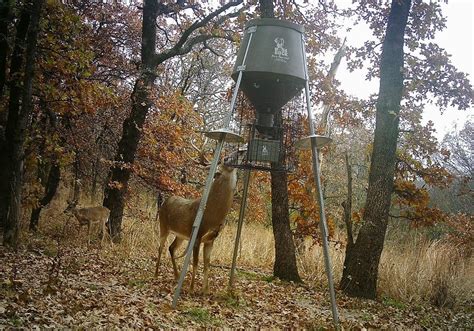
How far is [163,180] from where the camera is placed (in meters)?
13.0

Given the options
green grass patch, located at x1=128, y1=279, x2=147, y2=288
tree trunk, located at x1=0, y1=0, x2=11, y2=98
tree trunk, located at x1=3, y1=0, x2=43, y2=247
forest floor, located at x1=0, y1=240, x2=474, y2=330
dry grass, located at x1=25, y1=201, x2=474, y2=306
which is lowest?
green grass patch, located at x1=128, y1=279, x2=147, y2=288

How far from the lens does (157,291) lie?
720 centimetres

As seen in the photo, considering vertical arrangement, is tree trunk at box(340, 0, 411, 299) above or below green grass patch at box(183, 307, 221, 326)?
above

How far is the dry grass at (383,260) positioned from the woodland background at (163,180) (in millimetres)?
42

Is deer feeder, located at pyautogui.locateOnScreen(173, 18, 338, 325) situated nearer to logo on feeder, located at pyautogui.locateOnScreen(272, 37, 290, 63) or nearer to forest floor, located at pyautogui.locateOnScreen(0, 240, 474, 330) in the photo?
logo on feeder, located at pyautogui.locateOnScreen(272, 37, 290, 63)

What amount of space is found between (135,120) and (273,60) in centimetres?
635

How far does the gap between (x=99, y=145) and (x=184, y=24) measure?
168 inches

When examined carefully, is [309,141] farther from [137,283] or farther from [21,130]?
[21,130]

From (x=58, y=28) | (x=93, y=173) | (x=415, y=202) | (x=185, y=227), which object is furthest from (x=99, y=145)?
(x=415, y=202)

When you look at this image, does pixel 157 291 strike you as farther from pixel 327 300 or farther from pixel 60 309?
pixel 327 300

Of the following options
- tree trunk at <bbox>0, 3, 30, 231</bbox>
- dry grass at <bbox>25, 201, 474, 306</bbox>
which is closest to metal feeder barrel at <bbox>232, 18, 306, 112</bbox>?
dry grass at <bbox>25, 201, 474, 306</bbox>

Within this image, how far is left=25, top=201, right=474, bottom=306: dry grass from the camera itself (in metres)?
9.09

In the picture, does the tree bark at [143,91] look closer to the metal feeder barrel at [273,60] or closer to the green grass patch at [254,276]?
the green grass patch at [254,276]

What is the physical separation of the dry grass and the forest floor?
493mm
